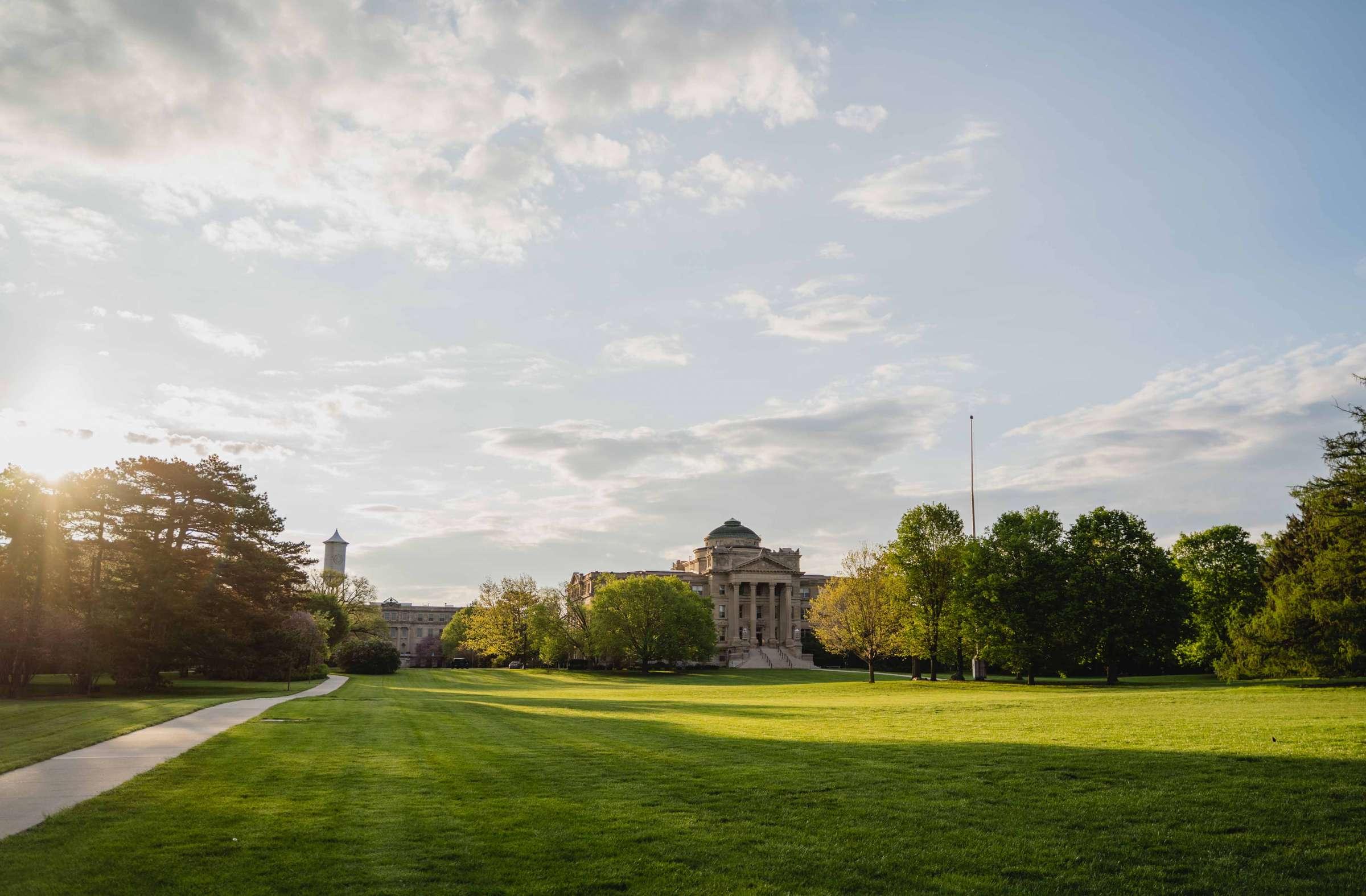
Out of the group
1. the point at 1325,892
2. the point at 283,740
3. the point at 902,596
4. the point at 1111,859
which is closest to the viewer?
the point at 1325,892

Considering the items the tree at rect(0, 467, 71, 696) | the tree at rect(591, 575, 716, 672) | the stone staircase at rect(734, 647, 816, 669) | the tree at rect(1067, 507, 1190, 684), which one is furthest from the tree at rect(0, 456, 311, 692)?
the stone staircase at rect(734, 647, 816, 669)

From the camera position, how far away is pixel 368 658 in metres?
92.0

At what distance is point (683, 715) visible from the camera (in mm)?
30656

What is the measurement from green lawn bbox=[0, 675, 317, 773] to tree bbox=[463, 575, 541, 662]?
50612mm

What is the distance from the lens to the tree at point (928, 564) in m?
65.3

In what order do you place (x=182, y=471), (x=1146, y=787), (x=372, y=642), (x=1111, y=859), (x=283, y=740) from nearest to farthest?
(x=1111, y=859), (x=1146, y=787), (x=283, y=740), (x=182, y=471), (x=372, y=642)

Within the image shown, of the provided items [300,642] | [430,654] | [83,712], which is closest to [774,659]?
[300,642]

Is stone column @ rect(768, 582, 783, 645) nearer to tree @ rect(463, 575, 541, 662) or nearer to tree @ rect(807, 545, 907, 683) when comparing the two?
tree @ rect(463, 575, 541, 662)

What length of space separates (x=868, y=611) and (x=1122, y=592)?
20297mm

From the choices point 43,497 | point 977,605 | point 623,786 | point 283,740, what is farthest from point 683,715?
point 43,497

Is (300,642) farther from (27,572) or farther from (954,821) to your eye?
(954,821)

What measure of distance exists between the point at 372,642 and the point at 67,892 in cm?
8964

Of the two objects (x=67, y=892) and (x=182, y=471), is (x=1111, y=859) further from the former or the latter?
(x=182, y=471)

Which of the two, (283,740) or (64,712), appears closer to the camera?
(283,740)
